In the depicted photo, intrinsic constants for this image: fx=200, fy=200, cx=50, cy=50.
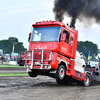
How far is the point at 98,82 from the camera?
47.3ft

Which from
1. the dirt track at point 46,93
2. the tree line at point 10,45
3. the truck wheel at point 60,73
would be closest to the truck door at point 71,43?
the truck wheel at point 60,73

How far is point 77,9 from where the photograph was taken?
15.5m

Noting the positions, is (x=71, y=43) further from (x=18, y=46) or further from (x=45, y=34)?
(x=18, y=46)

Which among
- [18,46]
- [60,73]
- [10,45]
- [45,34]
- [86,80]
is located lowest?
[86,80]

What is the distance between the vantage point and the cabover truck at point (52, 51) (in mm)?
10016

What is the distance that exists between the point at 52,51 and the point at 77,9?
666cm

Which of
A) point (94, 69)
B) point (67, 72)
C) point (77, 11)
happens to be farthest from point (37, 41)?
point (77, 11)

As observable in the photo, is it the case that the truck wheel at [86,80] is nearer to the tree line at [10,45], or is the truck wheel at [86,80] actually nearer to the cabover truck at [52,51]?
the cabover truck at [52,51]

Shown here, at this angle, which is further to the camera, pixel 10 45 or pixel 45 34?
pixel 10 45

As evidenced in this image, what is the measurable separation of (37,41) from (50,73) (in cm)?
183

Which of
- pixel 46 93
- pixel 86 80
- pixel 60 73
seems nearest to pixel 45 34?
pixel 60 73

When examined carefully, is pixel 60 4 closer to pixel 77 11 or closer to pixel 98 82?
pixel 77 11

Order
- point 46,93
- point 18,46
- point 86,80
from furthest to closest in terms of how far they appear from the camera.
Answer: point 18,46
point 86,80
point 46,93

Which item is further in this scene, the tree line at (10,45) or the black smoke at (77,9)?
the tree line at (10,45)
